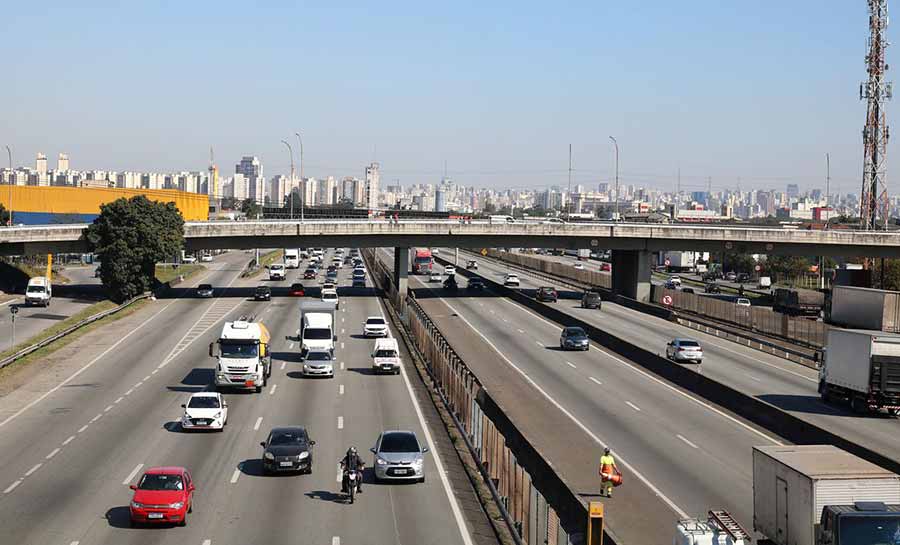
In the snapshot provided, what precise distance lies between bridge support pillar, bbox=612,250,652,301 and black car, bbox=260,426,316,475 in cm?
6613

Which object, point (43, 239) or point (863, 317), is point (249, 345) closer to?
point (863, 317)

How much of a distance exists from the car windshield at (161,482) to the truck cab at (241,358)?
18.6 meters

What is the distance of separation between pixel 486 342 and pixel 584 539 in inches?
1686

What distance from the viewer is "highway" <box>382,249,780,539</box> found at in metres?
27.5

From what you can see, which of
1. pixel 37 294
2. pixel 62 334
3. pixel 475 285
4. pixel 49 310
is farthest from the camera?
pixel 475 285

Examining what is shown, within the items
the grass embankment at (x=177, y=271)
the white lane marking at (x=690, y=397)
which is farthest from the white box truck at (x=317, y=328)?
the grass embankment at (x=177, y=271)

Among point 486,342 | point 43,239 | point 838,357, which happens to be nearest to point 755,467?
point 838,357

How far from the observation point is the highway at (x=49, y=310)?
212 feet

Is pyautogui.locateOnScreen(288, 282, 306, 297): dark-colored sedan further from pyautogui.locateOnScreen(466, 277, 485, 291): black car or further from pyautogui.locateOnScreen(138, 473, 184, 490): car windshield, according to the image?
pyautogui.locateOnScreen(138, 473, 184, 490): car windshield

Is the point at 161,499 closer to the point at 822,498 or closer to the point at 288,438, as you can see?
the point at 288,438

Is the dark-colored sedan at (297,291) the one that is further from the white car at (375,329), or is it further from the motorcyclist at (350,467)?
the motorcyclist at (350,467)

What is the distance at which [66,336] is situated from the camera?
6131cm

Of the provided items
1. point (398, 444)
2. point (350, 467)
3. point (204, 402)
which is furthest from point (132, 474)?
point (398, 444)

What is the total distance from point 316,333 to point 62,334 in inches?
693
